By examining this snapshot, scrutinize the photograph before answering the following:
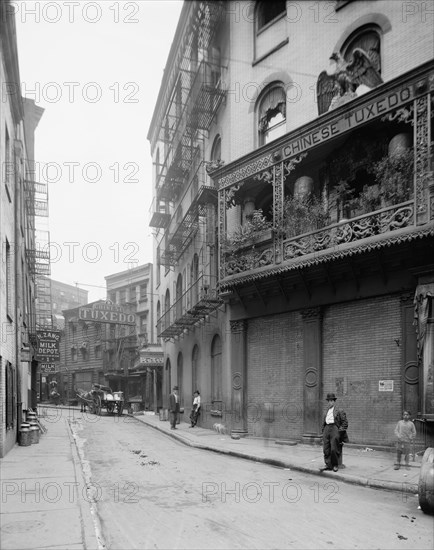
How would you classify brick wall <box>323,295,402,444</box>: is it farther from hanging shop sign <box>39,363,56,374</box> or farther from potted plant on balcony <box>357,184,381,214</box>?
hanging shop sign <box>39,363,56,374</box>

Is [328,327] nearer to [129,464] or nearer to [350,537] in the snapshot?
[129,464]

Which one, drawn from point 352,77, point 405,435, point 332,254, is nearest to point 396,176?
point 332,254

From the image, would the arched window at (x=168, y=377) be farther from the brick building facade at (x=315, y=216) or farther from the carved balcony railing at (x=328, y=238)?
the carved balcony railing at (x=328, y=238)

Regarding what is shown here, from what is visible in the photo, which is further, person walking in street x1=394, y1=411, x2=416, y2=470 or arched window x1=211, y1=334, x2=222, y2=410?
arched window x1=211, y1=334, x2=222, y2=410

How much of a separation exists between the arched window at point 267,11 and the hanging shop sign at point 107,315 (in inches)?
669

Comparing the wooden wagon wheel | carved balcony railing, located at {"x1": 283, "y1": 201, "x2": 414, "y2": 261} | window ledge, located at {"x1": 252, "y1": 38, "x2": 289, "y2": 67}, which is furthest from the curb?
the wooden wagon wheel

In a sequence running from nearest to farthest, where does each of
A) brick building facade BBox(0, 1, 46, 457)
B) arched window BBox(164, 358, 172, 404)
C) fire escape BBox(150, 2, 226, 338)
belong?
brick building facade BBox(0, 1, 46, 457) < fire escape BBox(150, 2, 226, 338) < arched window BBox(164, 358, 172, 404)

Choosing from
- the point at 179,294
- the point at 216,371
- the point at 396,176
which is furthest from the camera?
the point at 179,294

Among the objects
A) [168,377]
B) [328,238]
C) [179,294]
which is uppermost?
[328,238]

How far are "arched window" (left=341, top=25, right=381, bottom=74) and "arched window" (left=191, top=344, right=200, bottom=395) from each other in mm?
13303

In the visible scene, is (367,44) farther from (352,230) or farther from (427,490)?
(427,490)

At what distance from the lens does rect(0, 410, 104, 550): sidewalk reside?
6.61 meters

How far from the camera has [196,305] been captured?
20.6 metres

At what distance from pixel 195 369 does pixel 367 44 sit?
1486cm
